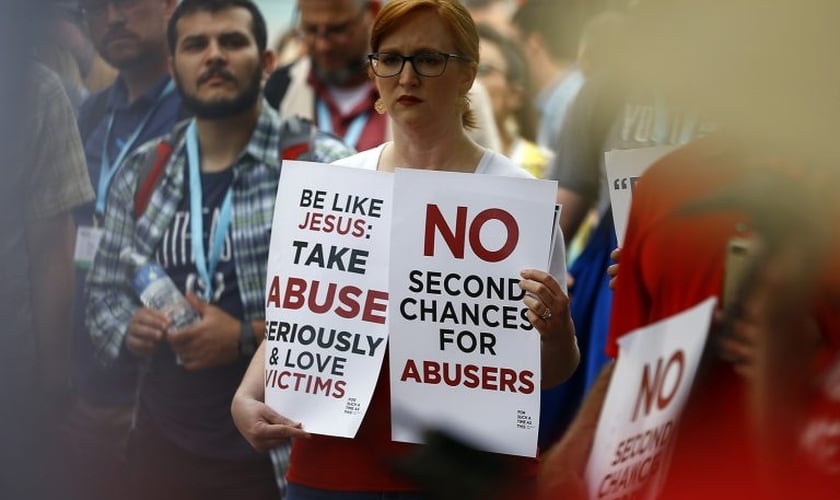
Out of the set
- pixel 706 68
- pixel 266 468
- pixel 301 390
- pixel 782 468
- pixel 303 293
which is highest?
pixel 706 68

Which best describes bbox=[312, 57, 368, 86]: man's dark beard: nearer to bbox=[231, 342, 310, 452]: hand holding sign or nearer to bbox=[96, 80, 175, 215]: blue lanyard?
bbox=[96, 80, 175, 215]: blue lanyard

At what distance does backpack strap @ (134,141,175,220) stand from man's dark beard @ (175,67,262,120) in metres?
0.17

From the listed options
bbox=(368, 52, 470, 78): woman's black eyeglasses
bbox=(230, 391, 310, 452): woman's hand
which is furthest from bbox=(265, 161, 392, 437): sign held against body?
bbox=(368, 52, 470, 78): woman's black eyeglasses

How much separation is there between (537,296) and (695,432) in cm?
138

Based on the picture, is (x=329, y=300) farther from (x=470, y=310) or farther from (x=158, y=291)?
(x=158, y=291)

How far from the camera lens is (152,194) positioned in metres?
4.97

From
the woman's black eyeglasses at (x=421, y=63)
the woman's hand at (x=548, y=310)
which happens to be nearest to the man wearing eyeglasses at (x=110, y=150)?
the woman's black eyeglasses at (x=421, y=63)

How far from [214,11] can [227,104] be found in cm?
32

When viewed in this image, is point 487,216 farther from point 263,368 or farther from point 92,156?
point 92,156

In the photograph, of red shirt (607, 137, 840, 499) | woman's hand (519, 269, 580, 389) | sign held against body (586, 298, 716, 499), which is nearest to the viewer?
red shirt (607, 137, 840, 499)

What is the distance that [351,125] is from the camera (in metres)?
6.25

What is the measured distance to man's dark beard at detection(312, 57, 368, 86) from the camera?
20.7 ft

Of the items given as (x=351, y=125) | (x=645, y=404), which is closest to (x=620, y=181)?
(x=645, y=404)

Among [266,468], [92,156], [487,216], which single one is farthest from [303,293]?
[92,156]
